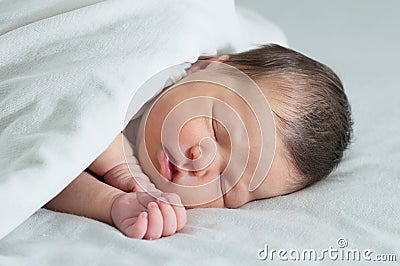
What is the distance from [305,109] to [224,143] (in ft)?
0.46

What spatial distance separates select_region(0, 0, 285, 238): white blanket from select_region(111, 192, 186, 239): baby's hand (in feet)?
0.24

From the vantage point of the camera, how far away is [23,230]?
99cm

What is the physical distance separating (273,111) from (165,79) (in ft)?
0.54

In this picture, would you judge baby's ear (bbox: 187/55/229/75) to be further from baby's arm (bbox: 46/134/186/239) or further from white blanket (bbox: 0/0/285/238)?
baby's arm (bbox: 46/134/186/239)

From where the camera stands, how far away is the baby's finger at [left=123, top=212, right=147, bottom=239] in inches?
38.7

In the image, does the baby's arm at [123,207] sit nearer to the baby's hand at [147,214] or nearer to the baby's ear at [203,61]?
the baby's hand at [147,214]

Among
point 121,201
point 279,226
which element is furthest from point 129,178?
point 279,226

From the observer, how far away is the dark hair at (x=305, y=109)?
1.18 meters

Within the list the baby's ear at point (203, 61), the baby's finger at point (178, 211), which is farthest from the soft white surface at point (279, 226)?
the baby's ear at point (203, 61)

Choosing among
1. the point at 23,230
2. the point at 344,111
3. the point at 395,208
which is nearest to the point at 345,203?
the point at 395,208

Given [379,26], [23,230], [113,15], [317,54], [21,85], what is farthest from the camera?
[379,26]

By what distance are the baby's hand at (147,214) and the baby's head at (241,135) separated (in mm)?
82

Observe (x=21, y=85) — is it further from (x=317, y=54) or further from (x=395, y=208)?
(x=317, y=54)

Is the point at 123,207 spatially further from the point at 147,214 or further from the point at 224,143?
the point at 224,143
